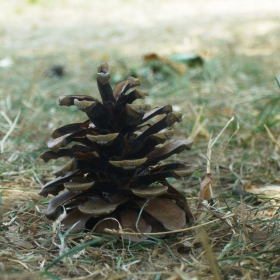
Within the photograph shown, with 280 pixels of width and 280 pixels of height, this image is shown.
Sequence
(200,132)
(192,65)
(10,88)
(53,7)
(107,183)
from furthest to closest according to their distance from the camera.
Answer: (53,7) → (192,65) → (10,88) → (200,132) → (107,183)

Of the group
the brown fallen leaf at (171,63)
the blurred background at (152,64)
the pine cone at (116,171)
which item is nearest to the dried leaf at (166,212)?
the pine cone at (116,171)

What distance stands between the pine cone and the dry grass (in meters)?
0.06

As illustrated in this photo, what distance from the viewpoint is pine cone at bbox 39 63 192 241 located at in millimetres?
1157

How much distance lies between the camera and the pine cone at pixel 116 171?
1.16 meters

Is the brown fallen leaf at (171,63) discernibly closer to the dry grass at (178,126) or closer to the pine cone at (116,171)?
the dry grass at (178,126)

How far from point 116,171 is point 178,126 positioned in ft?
3.80

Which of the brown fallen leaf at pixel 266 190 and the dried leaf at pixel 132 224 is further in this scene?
the brown fallen leaf at pixel 266 190

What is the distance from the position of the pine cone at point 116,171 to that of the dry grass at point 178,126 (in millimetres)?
55

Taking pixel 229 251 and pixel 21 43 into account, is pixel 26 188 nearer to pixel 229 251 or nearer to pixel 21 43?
pixel 229 251

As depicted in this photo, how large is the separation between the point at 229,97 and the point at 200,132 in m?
0.72

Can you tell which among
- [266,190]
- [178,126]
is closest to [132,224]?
[266,190]

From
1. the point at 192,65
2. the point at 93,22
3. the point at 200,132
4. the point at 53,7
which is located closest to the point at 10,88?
the point at 192,65

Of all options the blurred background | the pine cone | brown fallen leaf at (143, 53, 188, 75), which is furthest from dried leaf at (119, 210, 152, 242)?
brown fallen leaf at (143, 53, 188, 75)

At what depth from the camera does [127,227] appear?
1.14 meters
